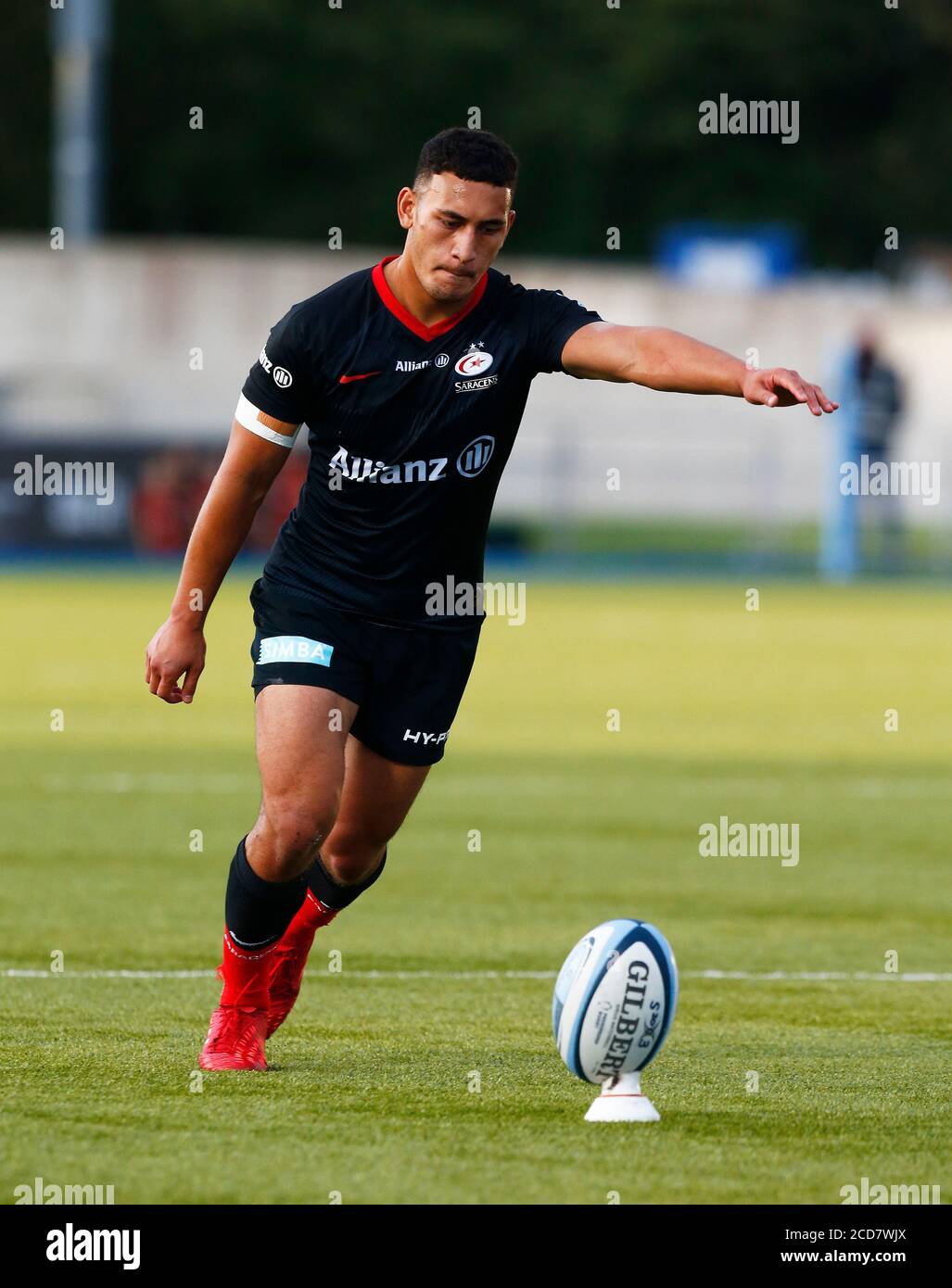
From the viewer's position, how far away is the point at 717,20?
179 ft

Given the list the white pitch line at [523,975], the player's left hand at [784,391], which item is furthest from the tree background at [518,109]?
the player's left hand at [784,391]

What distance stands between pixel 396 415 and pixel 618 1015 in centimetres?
176

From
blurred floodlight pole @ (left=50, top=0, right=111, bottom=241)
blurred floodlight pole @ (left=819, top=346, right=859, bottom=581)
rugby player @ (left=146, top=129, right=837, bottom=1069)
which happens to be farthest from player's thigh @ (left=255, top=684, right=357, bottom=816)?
blurred floodlight pole @ (left=50, top=0, right=111, bottom=241)

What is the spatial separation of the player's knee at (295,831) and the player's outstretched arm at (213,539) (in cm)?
46

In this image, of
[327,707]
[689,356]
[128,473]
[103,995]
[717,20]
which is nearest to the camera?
[689,356]

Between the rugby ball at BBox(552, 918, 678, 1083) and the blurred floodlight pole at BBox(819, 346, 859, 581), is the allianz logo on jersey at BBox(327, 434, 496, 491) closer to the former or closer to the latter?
the rugby ball at BBox(552, 918, 678, 1083)

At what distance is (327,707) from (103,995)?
1.72 m

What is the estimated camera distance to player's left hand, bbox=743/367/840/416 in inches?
222

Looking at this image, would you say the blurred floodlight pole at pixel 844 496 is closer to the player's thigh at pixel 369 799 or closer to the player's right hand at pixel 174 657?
the player's thigh at pixel 369 799

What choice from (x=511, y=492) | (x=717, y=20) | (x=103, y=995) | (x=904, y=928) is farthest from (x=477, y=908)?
(x=717, y=20)

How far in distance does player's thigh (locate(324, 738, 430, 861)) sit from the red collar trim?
1221 mm

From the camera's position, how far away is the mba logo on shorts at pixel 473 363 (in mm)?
6582
